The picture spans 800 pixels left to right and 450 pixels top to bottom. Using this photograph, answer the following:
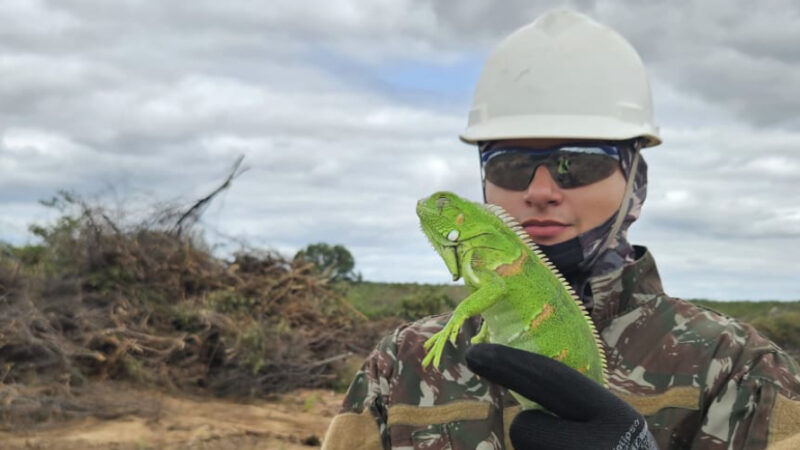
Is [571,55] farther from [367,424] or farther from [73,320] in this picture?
[73,320]

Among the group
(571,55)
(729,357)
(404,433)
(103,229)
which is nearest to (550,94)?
(571,55)

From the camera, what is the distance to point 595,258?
308cm

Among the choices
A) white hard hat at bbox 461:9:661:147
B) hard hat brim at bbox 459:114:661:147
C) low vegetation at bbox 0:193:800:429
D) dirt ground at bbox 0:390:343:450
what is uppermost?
white hard hat at bbox 461:9:661:147

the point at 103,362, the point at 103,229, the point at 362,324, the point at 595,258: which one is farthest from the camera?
the point at 362,324

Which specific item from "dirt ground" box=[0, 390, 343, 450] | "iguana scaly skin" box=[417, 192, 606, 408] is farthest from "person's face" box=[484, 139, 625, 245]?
"dirt ground" box=[0, 390, 343, 450]

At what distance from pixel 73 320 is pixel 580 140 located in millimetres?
10675

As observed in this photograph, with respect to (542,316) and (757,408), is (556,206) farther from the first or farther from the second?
(757,408)

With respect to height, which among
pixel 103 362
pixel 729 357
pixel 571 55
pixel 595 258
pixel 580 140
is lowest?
pixel 103 362

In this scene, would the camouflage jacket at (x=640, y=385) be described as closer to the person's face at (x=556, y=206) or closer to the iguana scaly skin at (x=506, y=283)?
the person's face at (x=556, y=206)

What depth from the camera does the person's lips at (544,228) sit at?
301 cm

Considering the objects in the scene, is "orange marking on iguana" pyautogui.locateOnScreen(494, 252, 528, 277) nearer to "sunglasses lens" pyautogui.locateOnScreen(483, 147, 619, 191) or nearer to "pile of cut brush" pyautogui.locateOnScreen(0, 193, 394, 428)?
"sunglasses lens" pyautogui.locateOnScreen(483, 147, 619, 191)

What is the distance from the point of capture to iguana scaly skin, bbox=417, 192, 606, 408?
238 cm

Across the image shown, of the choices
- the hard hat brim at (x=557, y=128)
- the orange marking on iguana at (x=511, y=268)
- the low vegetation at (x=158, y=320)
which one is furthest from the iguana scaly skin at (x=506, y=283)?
the low vegetation at (x=158, y=320)

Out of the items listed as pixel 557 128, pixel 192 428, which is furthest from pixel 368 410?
pixel 192 428
